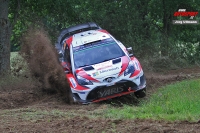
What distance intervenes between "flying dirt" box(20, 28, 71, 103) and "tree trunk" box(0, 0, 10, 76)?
3.32 m

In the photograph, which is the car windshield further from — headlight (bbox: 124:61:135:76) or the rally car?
headlight (bbox: 124:61:135:76)

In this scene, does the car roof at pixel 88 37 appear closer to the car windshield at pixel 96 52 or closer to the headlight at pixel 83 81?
the car windshield at pixel 96 52

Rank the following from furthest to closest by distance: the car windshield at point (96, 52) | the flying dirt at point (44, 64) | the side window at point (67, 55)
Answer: the flying dirt at point (44, 64), the side window at point (67, 55), the car windshield at point (96, 52)

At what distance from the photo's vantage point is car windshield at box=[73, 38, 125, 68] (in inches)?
523

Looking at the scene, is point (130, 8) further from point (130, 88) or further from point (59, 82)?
point (130, 88)

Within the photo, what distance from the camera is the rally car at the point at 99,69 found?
12.2 meters

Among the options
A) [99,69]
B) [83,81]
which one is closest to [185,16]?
[99,69]

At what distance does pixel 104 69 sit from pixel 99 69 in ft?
0.47

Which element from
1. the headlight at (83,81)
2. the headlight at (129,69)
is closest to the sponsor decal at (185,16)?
the headlight at (129,69)

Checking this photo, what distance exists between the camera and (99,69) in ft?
41.0

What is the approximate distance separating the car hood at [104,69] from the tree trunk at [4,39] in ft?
28.4

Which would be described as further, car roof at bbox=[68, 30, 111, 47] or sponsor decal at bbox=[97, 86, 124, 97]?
car roof at bbox=[68, 30, 111, 47]

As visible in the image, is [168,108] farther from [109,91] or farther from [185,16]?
[185,16]

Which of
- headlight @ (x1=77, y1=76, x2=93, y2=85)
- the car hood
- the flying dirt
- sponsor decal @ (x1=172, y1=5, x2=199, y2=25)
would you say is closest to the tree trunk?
the flying dirt
